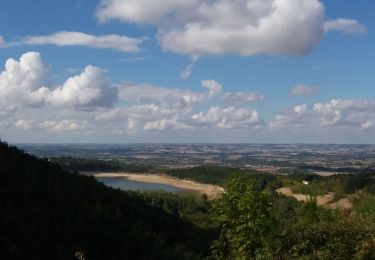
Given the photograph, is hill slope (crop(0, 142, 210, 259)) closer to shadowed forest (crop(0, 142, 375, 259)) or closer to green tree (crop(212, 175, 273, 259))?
shadowed forest (crop(0, 142, 375, 259))

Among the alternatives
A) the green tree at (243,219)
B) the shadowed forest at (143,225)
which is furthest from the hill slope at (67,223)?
the green tree at (243,219)

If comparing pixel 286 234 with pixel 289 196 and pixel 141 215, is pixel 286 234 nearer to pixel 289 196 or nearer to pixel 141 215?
pixel 141 215

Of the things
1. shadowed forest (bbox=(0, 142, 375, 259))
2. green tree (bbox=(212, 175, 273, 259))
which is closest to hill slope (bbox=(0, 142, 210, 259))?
shadowed forest (bbox=(0, 142, 375, 259))

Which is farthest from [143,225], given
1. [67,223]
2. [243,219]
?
[243,219]

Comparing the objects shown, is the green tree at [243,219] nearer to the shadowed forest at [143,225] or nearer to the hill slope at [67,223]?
the shadowed forest at [143,225]

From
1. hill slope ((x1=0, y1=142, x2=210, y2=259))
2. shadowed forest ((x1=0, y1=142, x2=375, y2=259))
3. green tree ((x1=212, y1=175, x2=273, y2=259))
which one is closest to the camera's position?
shadowed forest ((x1=0, y1=142, x2=375, y2=259))

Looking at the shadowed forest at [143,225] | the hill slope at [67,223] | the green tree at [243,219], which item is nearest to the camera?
the shadowed forest at [143,225]

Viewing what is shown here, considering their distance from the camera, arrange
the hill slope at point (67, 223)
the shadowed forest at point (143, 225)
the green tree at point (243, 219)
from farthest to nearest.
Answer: the hill slope at point (67, 223) < the green tree at point (243, 219) < the shadowed forest at point (143, 225)

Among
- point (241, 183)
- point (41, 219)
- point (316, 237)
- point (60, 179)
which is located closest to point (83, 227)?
point (41, 219)
